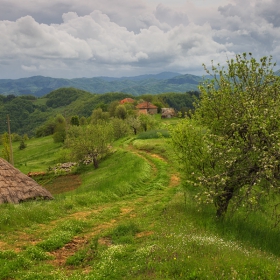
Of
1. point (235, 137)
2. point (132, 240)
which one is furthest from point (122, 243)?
point (235, 137)

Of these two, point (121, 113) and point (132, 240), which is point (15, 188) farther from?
point (121, 113)

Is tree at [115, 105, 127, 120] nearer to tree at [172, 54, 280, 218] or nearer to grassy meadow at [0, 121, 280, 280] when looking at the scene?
grassy meadow at [0, 121, 280, 280]

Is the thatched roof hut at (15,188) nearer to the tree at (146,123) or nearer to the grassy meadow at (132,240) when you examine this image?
the grassy meadow at (132,240)

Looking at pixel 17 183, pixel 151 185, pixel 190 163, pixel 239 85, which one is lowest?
pixel 151 185

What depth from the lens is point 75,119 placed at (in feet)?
429

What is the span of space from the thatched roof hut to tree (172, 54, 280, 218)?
45.6ft

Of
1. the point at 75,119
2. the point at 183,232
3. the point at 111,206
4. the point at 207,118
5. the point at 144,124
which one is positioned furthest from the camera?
the point at 75,119

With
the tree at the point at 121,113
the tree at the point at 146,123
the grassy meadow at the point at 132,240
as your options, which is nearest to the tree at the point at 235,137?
the grassy meadow at the point at 132,240

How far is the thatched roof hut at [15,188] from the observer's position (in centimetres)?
2187

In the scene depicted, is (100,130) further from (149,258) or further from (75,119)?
(75,119)

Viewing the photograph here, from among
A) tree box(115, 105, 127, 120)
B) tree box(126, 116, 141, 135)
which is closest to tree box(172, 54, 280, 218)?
tree box(126, 116, 141, 135)

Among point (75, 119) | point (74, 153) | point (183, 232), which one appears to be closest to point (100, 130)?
point (74, 153)

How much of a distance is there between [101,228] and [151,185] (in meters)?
12.8

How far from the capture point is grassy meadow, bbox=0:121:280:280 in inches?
389
